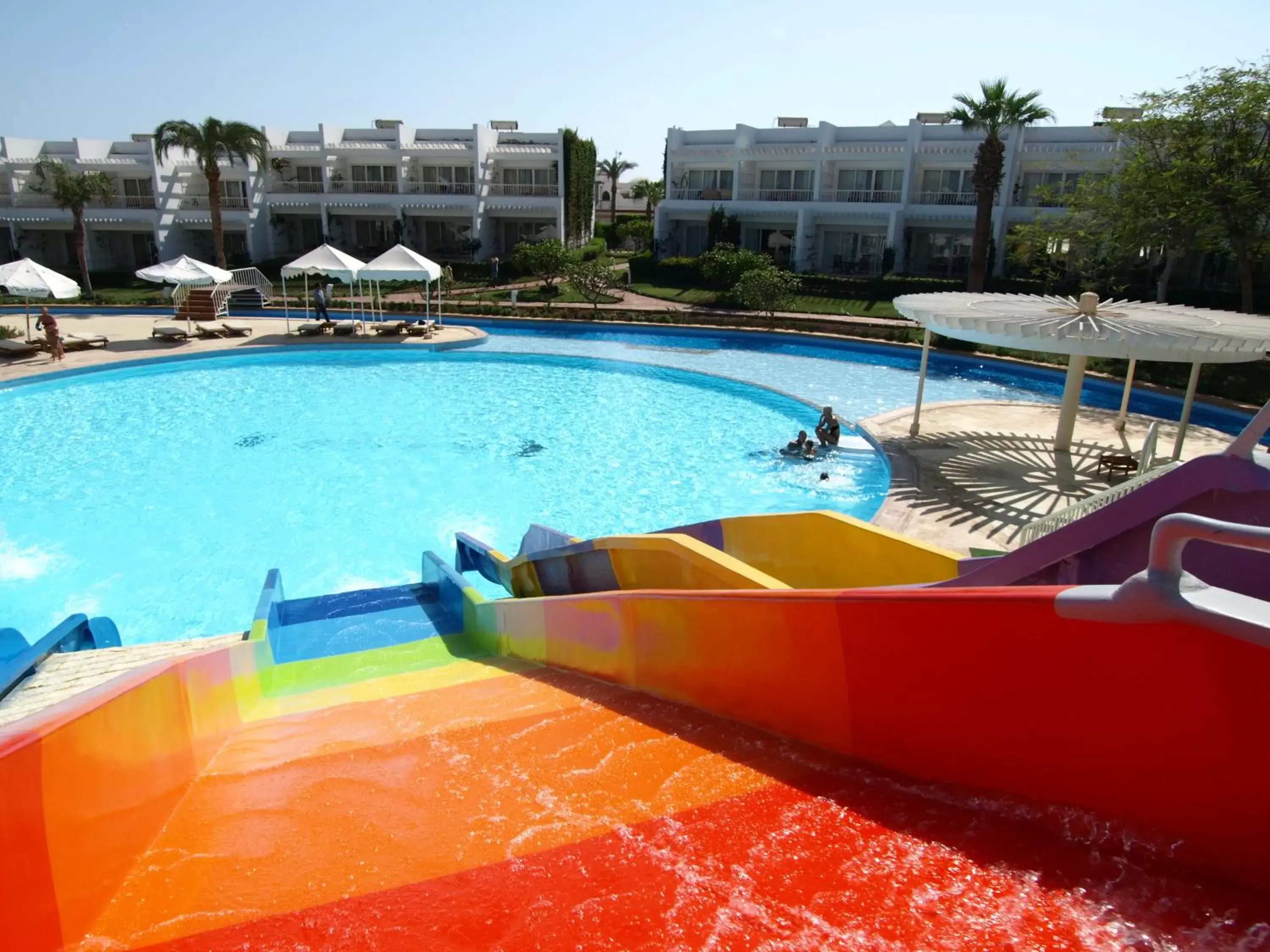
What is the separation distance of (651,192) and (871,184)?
19.5 m

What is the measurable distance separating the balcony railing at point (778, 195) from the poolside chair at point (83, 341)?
2831 cm

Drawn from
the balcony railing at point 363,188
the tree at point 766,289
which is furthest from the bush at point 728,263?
the balcony railing at point 363,188

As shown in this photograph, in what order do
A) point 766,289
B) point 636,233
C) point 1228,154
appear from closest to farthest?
1. point 1228,154
2. point 766,289
3. point 636,233

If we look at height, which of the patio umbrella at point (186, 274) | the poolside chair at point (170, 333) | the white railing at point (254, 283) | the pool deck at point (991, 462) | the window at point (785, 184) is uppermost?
the window at point (785, 184)

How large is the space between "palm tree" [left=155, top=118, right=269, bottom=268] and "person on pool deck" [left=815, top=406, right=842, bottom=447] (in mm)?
31030

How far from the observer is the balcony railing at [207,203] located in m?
41.4

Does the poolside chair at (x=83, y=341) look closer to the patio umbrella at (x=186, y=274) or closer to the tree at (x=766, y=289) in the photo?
the patio umbrella at (x=186, y=274)

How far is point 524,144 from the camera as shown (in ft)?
142

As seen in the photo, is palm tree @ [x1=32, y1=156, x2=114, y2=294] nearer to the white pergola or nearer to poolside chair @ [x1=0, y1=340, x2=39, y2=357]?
poolside chair @ [x1=0, y1=340, x2=39, y2=357]

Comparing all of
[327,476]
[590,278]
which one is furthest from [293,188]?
[327,476]

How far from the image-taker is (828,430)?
47.9 feet

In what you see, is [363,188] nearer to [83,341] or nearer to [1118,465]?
[83,341]

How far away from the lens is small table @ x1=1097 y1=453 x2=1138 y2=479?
1162cm

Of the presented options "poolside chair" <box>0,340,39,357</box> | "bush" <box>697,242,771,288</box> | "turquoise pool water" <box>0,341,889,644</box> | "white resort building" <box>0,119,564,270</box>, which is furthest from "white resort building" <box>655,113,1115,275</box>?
"poolside chair" <box>0,340,39,357</box>
